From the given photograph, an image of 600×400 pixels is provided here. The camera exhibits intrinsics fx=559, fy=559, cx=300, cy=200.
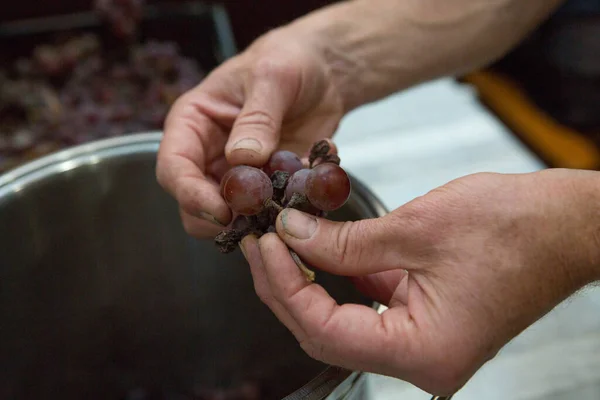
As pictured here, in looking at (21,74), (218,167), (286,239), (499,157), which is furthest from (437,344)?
(21,74)

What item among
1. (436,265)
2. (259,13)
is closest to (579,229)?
(436,265)

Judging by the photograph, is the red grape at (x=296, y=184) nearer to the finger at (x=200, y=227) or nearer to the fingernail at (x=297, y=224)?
the fingernail at (x=297, y=224)

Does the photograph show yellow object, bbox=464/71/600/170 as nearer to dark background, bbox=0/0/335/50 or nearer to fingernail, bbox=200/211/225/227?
dark background, bbox=0/0/335/50

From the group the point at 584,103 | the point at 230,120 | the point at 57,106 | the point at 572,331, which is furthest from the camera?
the point at 584,103

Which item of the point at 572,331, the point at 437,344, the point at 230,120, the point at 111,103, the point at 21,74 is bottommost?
the point at 572,331

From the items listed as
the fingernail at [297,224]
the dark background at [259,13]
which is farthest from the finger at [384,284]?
the dark background at [259,13]

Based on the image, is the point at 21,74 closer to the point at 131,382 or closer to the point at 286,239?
the point at 131,382

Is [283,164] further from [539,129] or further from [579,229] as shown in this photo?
[539,129]
